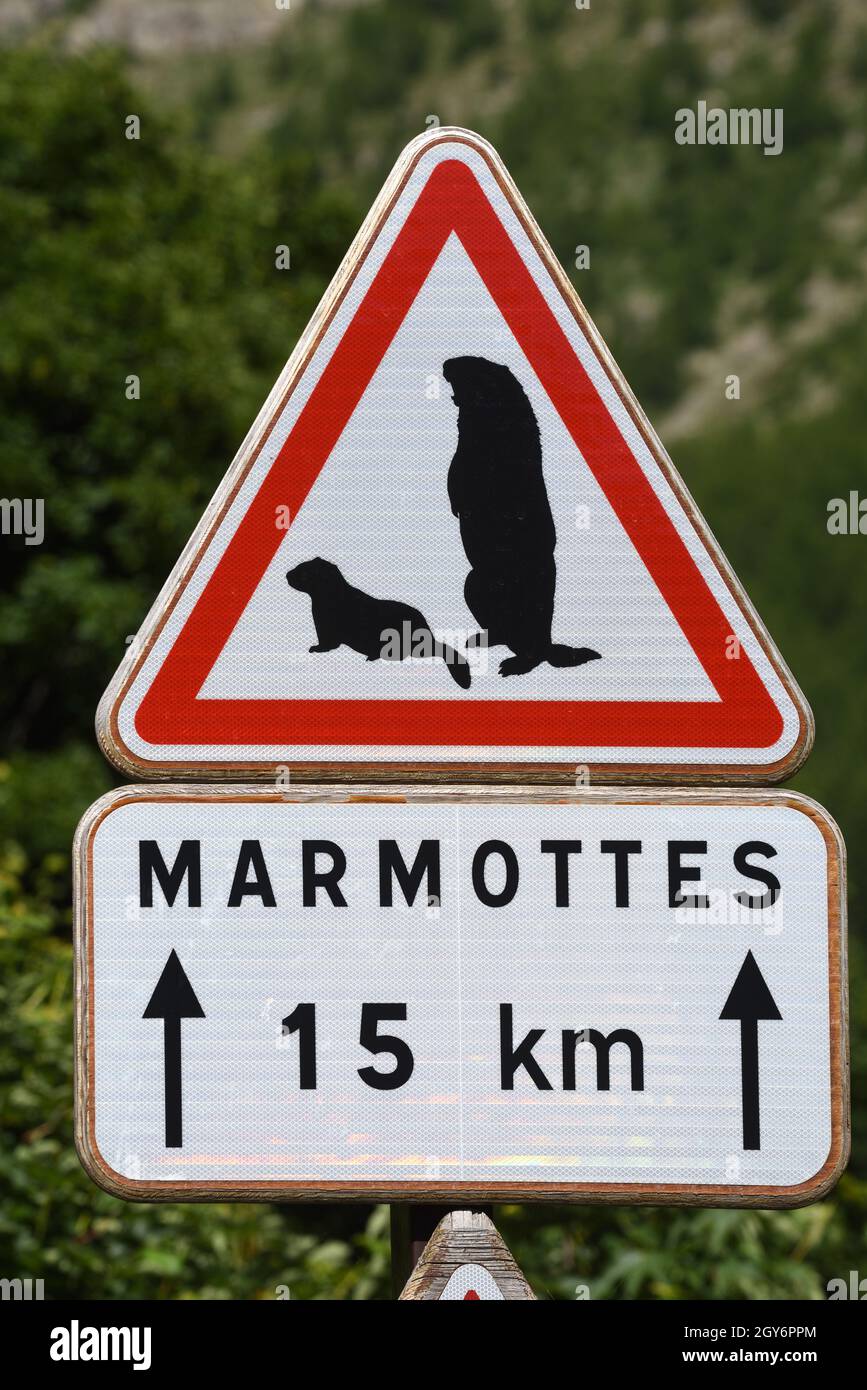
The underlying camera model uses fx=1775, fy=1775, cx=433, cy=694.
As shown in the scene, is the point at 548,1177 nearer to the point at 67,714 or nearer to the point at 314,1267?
the point at 314,1267

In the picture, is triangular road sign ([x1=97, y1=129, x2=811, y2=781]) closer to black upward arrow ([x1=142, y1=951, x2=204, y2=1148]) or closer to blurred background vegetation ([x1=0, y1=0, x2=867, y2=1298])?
black upward arrow ([x1=142, y1=951, x2=204, y2=1148])

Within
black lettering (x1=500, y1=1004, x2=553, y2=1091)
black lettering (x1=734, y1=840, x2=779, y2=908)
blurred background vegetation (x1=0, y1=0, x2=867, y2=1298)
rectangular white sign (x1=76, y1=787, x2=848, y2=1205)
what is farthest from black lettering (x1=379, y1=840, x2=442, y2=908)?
blurred background vegetation (x1=0, y1=0, x2=867, y2=1298)

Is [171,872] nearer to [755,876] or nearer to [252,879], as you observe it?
[252,879]

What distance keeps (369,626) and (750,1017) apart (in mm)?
480

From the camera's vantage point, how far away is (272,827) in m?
1.56

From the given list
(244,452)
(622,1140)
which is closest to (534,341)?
(244,452)

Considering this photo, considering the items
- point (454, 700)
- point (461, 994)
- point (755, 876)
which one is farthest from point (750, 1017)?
point (454, 700)

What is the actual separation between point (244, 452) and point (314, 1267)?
99.7 inches

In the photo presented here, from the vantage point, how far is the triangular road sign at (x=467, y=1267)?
1.47 meters

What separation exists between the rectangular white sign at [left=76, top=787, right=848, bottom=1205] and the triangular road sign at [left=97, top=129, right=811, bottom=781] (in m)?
0.06

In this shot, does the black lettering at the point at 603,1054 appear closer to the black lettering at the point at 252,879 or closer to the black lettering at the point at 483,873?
the black lettering at the point at 483,873

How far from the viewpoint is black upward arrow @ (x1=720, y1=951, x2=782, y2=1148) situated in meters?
1.53

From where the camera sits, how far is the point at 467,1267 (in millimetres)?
1479

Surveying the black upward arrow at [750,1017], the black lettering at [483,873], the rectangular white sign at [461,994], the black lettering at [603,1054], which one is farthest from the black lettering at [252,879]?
the black upward arrow at [750,1017]
